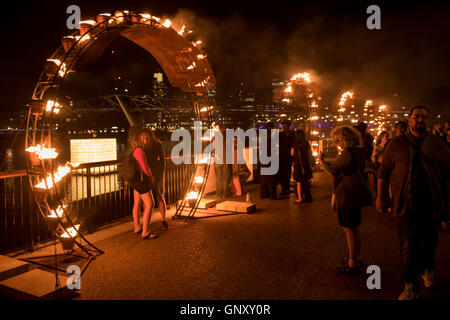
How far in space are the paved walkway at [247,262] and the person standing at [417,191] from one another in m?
0.51

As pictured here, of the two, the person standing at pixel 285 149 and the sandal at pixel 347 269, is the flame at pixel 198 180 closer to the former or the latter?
the person standing at pixel 285 149

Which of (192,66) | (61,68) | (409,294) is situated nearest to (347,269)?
(409,294)

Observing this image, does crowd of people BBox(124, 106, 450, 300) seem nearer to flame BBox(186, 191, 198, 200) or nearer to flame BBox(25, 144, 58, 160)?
flame BBox(25, 144, 58, 160)

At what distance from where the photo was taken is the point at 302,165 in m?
8.42

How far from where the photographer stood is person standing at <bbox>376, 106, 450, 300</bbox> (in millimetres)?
3463

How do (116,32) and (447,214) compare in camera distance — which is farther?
(116,32)

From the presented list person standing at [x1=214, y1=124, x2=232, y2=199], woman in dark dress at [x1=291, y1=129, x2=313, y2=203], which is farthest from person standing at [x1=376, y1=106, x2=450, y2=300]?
person standing at [x1=214, y1=124, x2=232, y2=199]

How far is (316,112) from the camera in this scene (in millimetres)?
16641

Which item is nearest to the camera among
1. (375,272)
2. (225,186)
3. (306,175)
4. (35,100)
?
(375,272)

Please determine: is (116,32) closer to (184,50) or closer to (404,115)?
(184,50)

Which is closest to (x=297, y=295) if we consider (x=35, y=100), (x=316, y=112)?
(x=35, y=100)

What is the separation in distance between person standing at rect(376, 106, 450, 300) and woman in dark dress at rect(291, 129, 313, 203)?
480cm

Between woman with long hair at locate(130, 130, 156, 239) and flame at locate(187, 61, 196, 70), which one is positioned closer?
woman with long hair at locate(130, 130, 156, 239)

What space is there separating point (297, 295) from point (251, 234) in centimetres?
239
